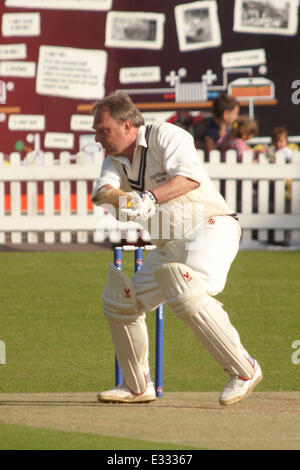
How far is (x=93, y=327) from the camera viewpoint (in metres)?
8.19

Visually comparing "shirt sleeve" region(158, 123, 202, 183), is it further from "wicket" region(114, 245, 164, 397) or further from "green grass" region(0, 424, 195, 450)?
"green grass" region(0, 424, 195, 450)

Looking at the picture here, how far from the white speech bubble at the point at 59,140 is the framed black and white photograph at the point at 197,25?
2427mm

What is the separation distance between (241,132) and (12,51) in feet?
16.3

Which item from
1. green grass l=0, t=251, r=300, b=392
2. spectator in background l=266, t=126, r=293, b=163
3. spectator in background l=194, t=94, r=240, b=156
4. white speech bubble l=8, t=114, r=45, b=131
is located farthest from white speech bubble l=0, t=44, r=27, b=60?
green grass l=0, t=251, r=300, b=392

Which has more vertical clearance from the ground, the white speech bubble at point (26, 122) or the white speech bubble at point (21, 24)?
the white speech bubble at point (21, 24)

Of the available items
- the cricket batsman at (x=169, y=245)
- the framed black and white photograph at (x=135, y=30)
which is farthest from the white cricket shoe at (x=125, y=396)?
the framed black and white photograph at (x=135, y=30)

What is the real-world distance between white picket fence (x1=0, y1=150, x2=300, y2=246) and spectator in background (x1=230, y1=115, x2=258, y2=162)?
0.29 metres

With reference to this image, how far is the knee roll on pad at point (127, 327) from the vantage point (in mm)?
5461

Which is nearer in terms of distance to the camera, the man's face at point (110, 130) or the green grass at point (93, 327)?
the man's face at point (110, 130)

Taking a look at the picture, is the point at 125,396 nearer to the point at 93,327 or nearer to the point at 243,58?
the point at 93,327

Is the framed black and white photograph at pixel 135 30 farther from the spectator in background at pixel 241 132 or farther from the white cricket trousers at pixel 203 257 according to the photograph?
the white cricket trousers at pixel 203 257

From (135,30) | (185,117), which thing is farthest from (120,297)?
(135,30)
